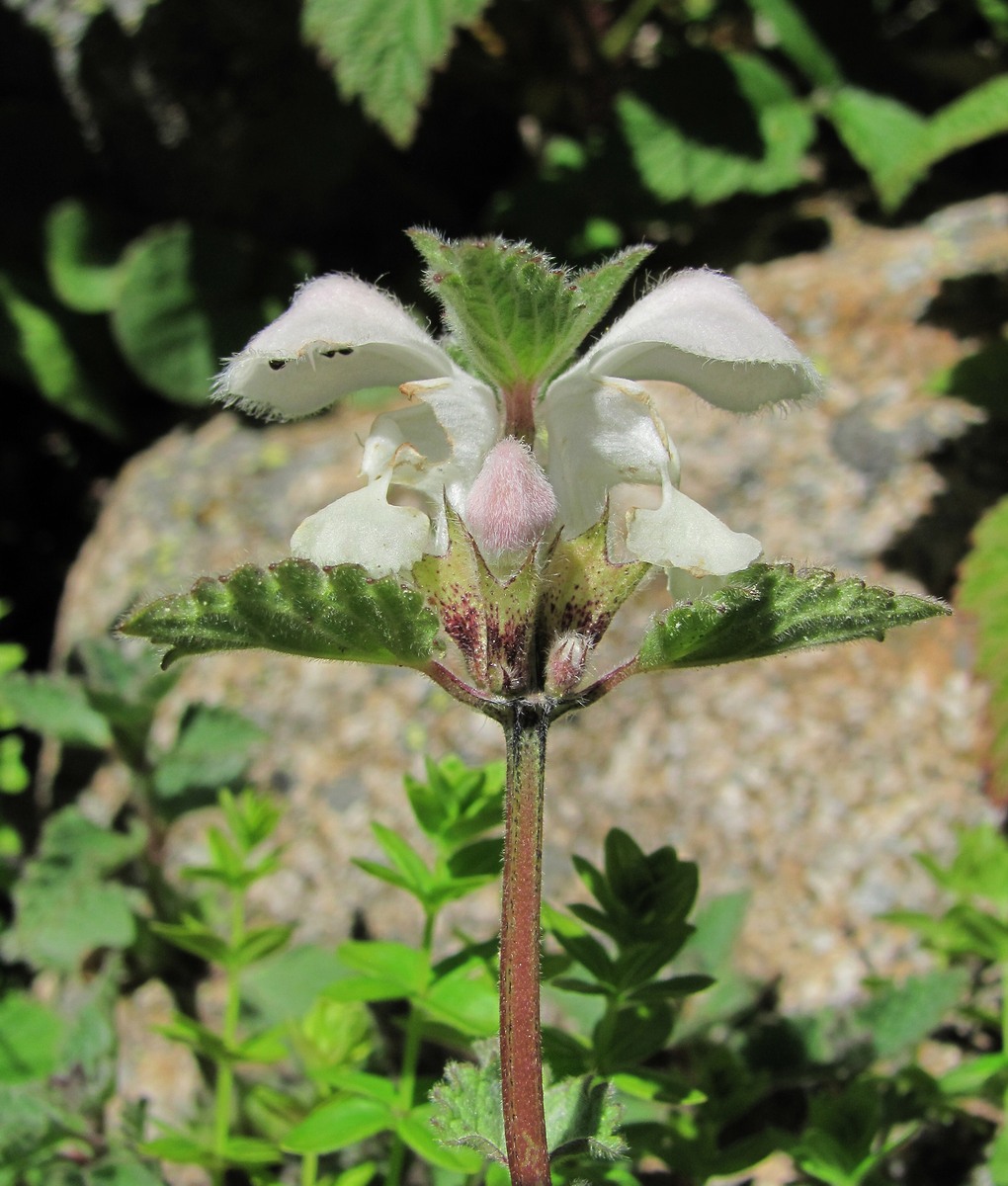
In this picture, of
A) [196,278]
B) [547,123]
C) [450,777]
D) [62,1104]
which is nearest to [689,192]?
[547,123]

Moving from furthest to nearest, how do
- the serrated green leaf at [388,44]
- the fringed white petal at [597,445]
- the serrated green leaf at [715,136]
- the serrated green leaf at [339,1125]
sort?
the serrated green leaf at [715,136], the serrated green leaf at [388,44], the serrated green leaf at [339,1125], the fringed white petal at [597,445]

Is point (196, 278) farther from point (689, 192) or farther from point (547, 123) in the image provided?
point (689, 192)

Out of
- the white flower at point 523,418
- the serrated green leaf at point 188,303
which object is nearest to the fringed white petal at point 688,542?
the white flower at point 523,418

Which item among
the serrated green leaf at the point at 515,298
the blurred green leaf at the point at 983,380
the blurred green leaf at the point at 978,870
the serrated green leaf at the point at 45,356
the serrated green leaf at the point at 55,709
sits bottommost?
the blurred green leaf at the point at 978,870

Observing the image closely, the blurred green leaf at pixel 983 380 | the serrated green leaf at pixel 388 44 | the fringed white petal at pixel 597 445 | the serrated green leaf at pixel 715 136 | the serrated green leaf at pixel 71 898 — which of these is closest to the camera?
the fringed white petal at pixel 597 445

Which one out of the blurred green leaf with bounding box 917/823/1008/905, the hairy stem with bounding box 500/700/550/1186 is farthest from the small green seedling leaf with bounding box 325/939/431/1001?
the blurred green leaf with bounding box 917/823/1008/905

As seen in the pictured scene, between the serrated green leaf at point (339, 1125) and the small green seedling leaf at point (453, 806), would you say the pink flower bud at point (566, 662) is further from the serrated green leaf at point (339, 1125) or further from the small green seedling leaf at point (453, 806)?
the serrated green leaf at point (339, 1125)
